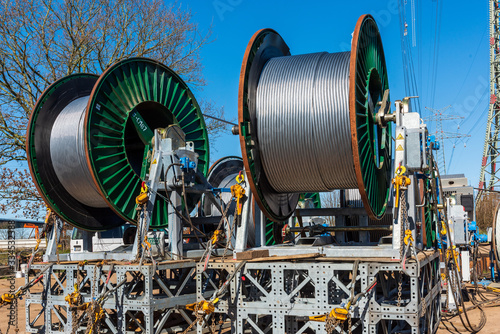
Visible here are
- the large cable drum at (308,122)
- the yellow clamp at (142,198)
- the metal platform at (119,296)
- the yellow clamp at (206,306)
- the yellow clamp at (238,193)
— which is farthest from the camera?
the yellow clamp at (142,198)

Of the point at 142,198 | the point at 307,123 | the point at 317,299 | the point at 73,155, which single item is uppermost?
the point at 307,123

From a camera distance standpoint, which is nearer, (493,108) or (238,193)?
(238,193)

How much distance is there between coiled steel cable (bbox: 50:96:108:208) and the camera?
984 centimetres

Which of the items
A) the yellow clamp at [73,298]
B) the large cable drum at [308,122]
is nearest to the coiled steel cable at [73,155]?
the yellow clamp at [73,298]

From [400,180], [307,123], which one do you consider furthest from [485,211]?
[307,123]

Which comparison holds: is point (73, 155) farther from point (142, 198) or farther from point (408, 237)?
point (408, 237)

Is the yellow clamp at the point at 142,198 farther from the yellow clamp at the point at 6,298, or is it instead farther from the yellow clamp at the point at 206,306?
the yellow clamp at the point at 6,298

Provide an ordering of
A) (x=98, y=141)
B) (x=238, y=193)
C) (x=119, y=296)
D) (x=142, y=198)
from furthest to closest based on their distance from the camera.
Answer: (x=98, y=141)
(x=142, y=198)
(x=238, y=193)
(x=119, y=296)

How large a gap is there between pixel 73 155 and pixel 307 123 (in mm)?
4594

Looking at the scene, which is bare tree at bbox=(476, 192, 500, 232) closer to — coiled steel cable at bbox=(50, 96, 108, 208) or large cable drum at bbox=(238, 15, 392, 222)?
large cable drum at bbox=(238, 15, 392, 222)

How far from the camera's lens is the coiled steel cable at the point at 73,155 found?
9844 millimetres

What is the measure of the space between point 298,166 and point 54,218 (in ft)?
16.9

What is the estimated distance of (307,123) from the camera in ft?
26.8

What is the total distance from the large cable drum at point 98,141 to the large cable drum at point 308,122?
9.22 ft
